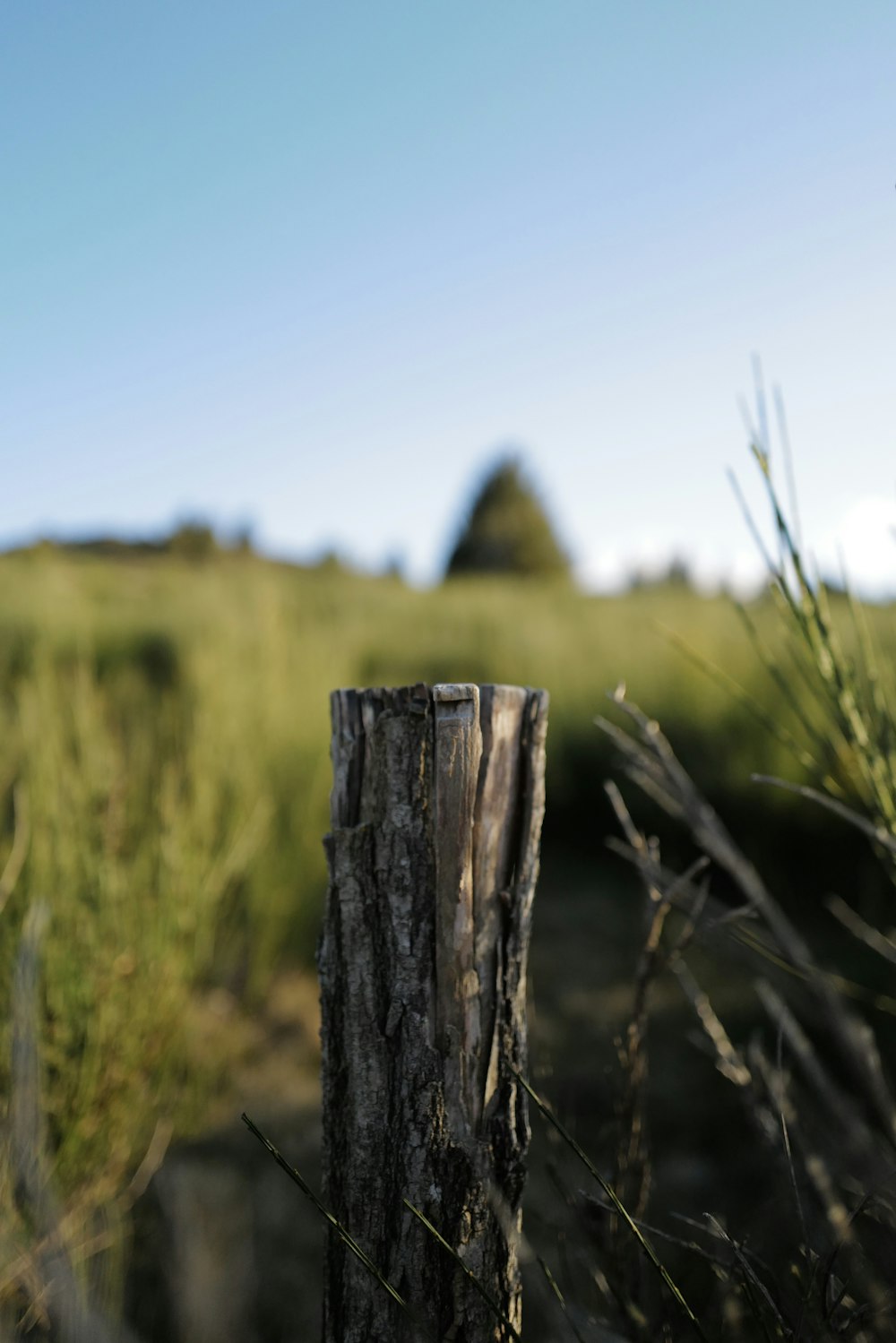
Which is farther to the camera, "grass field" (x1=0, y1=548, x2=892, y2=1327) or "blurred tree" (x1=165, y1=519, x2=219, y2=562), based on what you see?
"blurred tree" (x1=165, y1=519, x2=219, y2=562)

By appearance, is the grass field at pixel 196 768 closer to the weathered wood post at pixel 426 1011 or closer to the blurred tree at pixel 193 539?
the weathered wood post at pixel 426 1011

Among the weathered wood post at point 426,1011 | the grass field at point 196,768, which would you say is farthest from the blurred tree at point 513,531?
the weathered wood post at point 426,1011

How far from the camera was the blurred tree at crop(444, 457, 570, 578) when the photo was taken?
12.7 metres

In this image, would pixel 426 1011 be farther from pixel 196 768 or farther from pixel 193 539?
pixel 193 539

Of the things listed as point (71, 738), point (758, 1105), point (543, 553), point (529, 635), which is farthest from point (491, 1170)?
point (543, 553)

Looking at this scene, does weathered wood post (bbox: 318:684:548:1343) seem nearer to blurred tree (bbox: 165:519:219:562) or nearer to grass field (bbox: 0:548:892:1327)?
grass field (bbox: 0:548:892:1327)

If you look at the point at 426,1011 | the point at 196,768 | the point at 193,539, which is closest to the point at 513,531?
the point at 193,539

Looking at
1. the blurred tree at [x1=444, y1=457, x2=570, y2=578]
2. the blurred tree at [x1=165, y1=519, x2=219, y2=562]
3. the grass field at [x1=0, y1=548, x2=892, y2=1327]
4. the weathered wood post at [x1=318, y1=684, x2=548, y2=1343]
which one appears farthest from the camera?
the blurred tree at [x1=165, y1=519, x2=219, y2=562]

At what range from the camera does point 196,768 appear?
255 centimetres

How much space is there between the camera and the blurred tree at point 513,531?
12.7m

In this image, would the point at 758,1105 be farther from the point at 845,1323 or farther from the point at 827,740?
the point at 827,740

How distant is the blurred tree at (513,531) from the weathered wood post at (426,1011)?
1186 cm

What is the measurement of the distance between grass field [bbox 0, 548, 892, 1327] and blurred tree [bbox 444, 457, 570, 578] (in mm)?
5670

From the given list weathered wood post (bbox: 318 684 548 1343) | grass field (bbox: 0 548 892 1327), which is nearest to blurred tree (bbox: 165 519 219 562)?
grass field (bbox: 0 548 892 1327)
